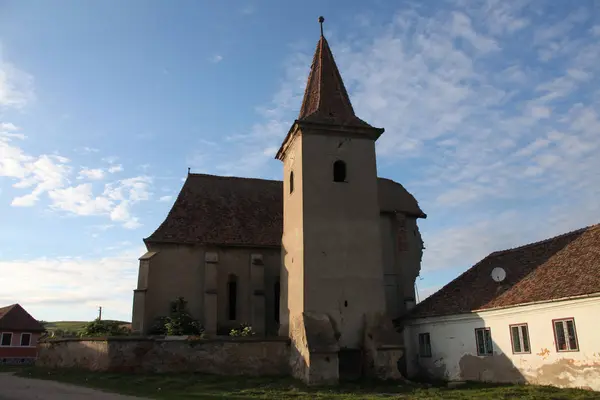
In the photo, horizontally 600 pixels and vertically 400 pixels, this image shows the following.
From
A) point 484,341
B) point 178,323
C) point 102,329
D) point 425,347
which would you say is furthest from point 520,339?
point 102,329

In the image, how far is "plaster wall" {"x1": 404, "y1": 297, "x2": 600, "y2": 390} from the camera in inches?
651

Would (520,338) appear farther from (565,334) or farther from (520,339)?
(565,334)

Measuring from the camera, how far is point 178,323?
2503 centimetres

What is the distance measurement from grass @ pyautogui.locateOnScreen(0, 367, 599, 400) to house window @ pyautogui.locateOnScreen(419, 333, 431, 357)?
3.30 metres

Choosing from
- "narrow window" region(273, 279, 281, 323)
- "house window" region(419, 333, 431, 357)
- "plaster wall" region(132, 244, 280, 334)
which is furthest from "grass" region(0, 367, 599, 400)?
"narrow window" region(273, 279, 281, 323)

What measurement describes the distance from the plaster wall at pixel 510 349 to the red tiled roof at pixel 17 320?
127ft

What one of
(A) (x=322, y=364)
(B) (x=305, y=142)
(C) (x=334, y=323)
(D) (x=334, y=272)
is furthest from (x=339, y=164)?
(A) (x=322, y=364)

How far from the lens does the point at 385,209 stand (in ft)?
101

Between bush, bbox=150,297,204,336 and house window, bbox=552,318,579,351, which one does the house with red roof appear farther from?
house window, bbox=552,318,579,351

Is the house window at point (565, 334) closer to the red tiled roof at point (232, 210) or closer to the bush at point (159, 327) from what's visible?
the red tiled roof at point (232, 210)

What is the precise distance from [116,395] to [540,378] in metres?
14.7

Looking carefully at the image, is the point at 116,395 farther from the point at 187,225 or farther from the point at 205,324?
the point at 187,225

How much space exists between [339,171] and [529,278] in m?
9.99

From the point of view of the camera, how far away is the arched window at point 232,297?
94.9 ft
